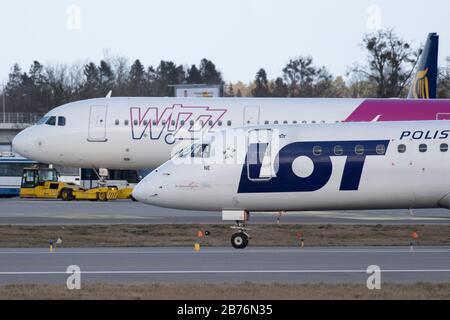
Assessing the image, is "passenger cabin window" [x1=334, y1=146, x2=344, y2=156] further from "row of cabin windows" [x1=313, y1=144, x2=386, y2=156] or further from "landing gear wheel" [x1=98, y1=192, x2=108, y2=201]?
"landing gear wheel" [x1=98, y1=192, x2=108, y2=201]

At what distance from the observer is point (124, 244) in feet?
95.1

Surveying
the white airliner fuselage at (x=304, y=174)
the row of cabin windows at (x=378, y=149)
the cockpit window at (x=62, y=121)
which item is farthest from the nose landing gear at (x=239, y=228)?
the cockpit window at (x=62, y=121)

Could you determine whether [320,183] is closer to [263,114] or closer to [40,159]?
[263,114]

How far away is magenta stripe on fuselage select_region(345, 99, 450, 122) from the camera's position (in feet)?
133

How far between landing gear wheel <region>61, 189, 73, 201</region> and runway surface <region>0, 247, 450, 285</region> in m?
35.3

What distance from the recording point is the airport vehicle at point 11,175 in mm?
73125

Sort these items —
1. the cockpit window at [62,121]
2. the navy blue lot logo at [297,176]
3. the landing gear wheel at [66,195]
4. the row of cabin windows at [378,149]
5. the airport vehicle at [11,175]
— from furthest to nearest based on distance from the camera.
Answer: the airport vehicle at [11,175] → the landing gear wheel at [66,195] → the cockpit window at [62,121] → the row of cabin windows at [378,149] → the navy blue lot logo at [297,176]

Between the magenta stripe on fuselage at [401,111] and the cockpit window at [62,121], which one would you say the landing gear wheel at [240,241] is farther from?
the cockpit window at [62,121]

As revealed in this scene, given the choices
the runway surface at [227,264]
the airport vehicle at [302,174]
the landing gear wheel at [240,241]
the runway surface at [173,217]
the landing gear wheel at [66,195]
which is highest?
the airport vehicle at [302,174]

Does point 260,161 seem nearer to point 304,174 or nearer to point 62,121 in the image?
point 304,174

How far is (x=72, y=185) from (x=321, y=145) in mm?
40064

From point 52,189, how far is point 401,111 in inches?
1214

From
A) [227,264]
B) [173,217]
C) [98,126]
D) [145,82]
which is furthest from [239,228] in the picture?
[145,82]

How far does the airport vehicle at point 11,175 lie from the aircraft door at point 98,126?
3368 cm
